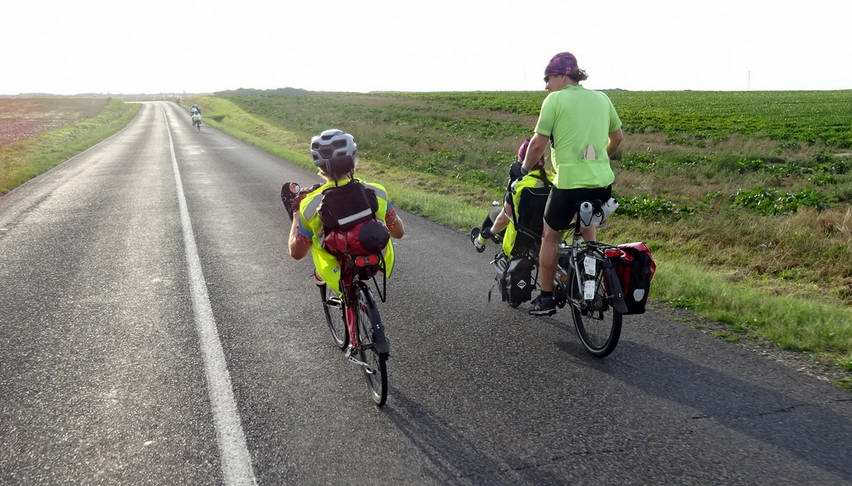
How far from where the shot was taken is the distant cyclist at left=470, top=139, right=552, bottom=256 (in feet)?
16.7

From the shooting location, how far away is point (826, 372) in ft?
13.9

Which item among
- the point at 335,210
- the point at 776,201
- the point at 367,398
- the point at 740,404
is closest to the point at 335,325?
the point at 367,398

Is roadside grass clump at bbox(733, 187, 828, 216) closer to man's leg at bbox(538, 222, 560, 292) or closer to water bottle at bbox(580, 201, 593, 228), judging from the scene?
man's leg at bbox(538, 222, 560, 292)

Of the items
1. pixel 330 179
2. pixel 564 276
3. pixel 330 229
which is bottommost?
pixel 564 276

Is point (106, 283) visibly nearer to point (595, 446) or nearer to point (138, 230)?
point (138, 230)

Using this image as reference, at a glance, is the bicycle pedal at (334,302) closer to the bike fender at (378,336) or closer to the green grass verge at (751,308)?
the bike fender at (378,336)

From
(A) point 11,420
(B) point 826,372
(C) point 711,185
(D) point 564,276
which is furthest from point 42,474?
(C) point 711,185

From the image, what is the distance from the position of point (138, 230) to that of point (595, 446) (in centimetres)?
879

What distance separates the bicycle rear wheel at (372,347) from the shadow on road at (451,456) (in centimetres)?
17

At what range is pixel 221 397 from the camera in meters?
4.00

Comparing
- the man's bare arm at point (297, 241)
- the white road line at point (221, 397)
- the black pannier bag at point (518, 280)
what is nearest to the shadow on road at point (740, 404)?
the black pannier bag at point (518, 280)

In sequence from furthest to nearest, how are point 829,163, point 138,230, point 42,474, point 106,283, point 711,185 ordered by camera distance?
point 829,163
point 711,185
point 138,230
point 106,283
point 42,474

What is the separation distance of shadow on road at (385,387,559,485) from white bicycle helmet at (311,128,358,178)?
1.56 meters

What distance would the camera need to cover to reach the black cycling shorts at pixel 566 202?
14.9 feet
